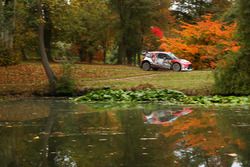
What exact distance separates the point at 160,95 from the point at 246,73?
4166 millimetres

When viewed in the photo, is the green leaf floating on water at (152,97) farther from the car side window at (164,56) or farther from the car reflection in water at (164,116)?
the car side window at (164,56)

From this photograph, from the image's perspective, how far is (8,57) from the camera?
31906 mm

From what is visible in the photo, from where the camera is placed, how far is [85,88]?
23.9 meters

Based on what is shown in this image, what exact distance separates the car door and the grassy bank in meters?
2.76

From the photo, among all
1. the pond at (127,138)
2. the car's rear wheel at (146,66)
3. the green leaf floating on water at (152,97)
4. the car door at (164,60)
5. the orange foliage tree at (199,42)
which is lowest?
the green leaf floating on water at (152,97)

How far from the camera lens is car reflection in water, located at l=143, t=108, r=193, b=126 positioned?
12766 mm

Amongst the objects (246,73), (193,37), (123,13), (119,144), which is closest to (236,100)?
(246,73)

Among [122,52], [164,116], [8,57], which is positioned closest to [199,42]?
[122,52]

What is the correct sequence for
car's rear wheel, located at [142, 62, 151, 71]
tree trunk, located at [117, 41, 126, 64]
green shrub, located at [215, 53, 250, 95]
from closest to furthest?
1. green shrub, located at [215, 53, 250, 95]
2. car's rear wheel, located at [142, 62, 151, 71]
3. tree trunk, located at [117, 41, 126, 64]

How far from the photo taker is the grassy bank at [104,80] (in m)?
23.7

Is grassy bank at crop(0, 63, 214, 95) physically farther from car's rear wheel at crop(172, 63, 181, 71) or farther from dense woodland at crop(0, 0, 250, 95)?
car's rear wheel at crop(172, 63, 181, 71)

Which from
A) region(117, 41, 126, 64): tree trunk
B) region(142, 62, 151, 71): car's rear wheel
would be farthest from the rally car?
region(117, 41, 126, 64): tree trunk

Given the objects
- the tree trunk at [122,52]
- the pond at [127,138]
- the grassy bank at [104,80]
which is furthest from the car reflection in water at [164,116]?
the tree trunk at [122,52]

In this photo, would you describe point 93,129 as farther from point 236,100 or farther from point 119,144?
point 236,100
